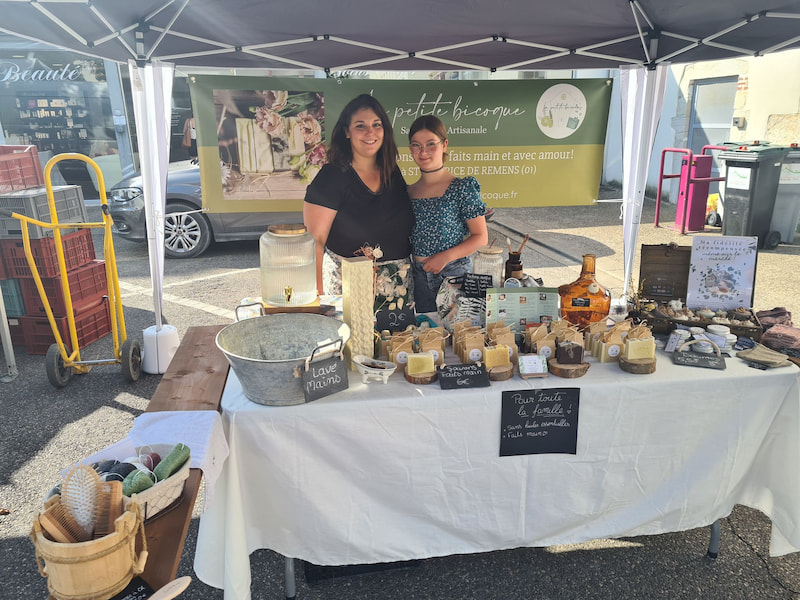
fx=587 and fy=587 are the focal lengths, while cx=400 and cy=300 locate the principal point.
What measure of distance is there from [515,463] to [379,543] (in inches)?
22.2

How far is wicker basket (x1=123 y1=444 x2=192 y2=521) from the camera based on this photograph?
1429mm

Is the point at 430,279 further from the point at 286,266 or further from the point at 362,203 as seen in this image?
the point at 286,266

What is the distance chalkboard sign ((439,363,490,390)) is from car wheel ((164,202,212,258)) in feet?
19.4

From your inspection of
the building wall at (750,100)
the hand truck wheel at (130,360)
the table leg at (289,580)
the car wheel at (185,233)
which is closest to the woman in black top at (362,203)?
the table leg at (289,580)

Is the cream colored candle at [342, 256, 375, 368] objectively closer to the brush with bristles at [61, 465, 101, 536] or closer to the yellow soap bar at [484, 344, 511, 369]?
the yellow soap bar at [484, 344, 511, 369]

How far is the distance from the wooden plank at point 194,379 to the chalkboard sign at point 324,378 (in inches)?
15.1

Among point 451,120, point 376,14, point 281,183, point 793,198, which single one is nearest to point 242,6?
point 376,14

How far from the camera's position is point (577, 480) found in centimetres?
217

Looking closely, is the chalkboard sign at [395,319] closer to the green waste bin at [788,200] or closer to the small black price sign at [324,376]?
the small black price sign at [324,376]

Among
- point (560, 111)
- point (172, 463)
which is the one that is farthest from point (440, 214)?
point (172, 463)

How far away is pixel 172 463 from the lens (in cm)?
152

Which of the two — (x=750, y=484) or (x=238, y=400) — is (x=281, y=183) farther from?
(x=750, y=484)

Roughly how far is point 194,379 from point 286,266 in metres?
0.58

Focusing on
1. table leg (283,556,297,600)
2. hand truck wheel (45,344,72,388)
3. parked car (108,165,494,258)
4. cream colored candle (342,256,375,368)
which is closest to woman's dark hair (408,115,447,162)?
cream colored candle (342,256,375,368)
